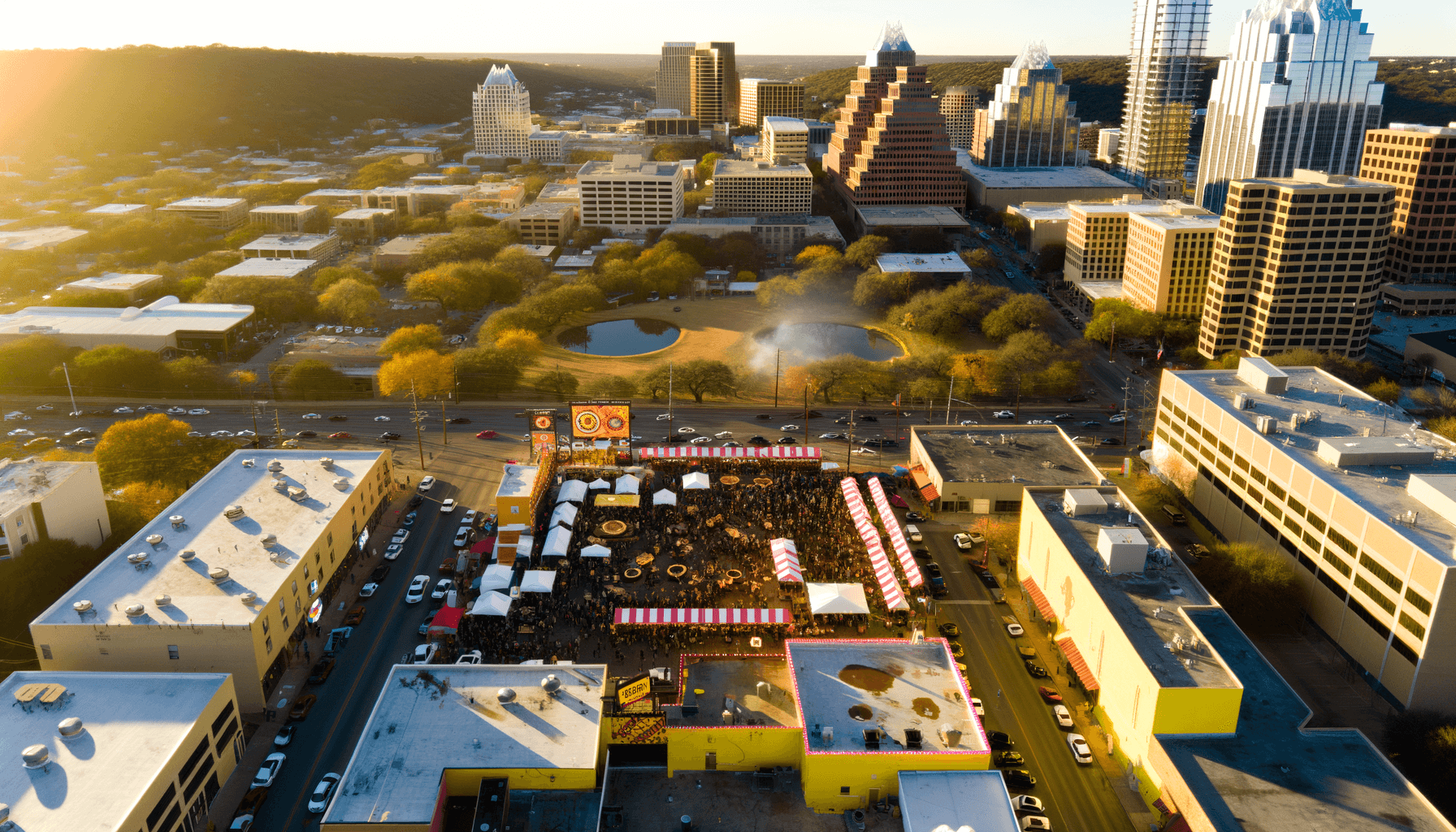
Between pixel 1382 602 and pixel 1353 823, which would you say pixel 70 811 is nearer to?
pixel 1353 823

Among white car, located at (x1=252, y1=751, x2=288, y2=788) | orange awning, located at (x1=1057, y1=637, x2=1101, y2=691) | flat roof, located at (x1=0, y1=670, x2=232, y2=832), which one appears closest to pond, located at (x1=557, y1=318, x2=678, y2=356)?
orange awning, located at (x1=1057, y1=637, x2=1101, y2=691)

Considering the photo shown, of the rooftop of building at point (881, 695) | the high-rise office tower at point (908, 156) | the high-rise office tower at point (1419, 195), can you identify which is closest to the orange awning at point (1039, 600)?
the rooftop of building at point (881, 695)

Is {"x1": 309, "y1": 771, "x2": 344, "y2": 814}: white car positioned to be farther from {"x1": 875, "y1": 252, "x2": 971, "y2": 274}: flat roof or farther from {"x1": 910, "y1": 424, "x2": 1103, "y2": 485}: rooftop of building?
{"x1": 875, "y1": 252, "x2": 971, "y2": 274}: flat roof

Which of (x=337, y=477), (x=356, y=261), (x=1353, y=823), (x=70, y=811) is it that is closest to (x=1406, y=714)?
(x=1353, y=823)

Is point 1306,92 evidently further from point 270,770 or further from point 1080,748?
point 270,770

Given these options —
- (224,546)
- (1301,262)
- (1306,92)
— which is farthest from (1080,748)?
(1306,92)

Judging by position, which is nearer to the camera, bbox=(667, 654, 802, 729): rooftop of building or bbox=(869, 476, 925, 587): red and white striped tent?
bbox=(667, 654, 802, 729): rooftop of building

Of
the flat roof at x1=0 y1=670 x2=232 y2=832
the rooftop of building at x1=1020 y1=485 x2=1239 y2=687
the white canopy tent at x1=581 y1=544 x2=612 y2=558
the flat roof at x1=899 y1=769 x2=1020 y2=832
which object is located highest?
the rooftop of building at x1=1020 y1=485 x2=1239 y2=687
